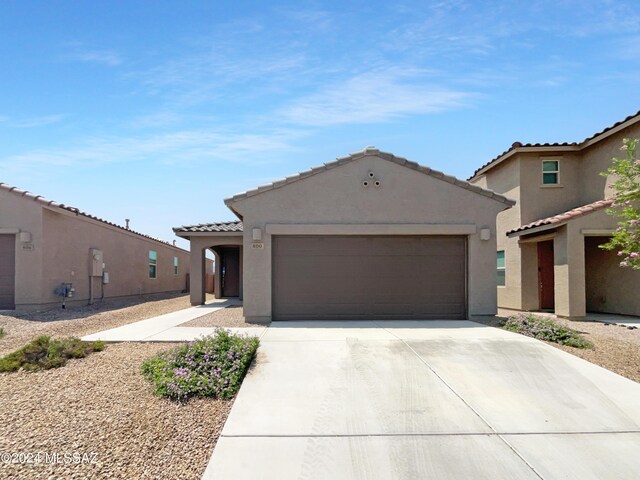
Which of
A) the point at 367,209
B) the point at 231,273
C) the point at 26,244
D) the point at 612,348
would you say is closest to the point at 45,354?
the point at 367,209

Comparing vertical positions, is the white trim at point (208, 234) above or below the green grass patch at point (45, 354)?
above

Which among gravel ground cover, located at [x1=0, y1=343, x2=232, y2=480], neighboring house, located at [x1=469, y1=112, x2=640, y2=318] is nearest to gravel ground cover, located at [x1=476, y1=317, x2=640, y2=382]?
neighboring house, located at [x1=469, y1=112, x2=640, y2=318]

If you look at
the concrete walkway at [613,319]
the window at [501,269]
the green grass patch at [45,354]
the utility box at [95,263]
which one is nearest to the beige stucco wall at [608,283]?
the concrete walkway at [613,319]

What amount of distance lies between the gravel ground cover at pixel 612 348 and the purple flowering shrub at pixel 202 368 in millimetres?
6079

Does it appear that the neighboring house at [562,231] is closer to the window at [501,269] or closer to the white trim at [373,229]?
the window at [501,269]

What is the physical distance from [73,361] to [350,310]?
6576 mm

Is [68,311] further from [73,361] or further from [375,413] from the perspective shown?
[375,413]

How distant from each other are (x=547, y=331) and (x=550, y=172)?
8.98 m

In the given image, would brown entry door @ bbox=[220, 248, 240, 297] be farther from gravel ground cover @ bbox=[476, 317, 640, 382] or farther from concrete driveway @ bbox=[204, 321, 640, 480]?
concrete driveway @ bbox=[204, 321, 640, 480]

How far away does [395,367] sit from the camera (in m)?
6.73

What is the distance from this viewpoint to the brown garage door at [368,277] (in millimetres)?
11227

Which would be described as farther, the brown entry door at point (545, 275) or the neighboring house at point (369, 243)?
the brown entry door at point (545, 275)

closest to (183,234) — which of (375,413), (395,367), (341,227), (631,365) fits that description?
(341,227)

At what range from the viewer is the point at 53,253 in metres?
14.8
